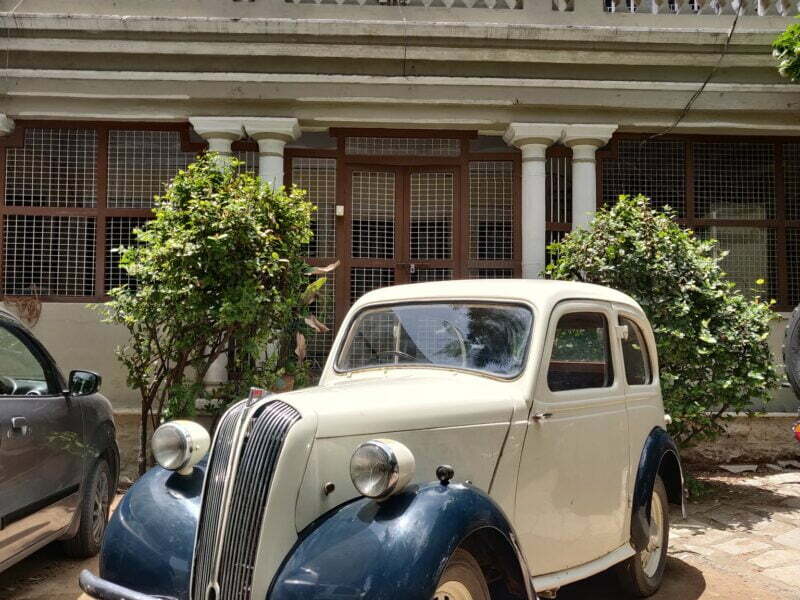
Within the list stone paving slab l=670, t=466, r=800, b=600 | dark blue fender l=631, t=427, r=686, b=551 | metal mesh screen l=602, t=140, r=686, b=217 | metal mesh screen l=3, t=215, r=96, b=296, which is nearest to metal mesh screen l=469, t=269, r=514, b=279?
metal mesh screen l=602, t=140, r=686, b=217

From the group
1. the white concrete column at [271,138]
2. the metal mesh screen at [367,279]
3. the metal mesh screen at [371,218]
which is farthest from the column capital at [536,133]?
the white concrete column at [271,138]

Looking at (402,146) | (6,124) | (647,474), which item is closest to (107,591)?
(647,474)

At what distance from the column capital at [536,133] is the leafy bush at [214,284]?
3291 mm

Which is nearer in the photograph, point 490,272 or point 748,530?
point 748,530

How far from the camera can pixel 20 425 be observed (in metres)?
4.15

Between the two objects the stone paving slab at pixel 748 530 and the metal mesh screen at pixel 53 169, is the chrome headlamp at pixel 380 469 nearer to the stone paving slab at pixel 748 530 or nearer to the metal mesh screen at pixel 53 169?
the stone paving slab at pixel 748 530

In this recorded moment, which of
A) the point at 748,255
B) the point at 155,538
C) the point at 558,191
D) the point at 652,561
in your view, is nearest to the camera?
the point at 155,538

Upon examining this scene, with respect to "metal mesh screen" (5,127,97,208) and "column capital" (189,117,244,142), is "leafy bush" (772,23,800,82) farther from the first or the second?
"metal mesh screen" (5,127,97,208)

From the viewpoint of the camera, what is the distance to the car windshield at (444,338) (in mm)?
3803

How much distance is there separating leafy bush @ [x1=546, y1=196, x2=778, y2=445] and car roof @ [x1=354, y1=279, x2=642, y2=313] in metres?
2.66

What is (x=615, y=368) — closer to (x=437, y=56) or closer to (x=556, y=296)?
(x=556, y=296)

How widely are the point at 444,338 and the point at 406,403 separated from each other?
782 millimetres

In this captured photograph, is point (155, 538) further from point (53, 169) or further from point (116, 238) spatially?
point (53, 169)

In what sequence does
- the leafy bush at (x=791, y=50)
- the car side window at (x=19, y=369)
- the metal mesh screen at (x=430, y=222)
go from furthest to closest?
the metal mesh screen at (x=430, y=222) → the leafy bush at (x=791, y=50) → the car side window at (x=19, y=369)
